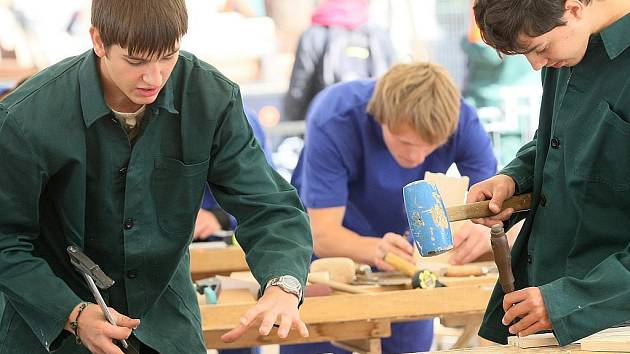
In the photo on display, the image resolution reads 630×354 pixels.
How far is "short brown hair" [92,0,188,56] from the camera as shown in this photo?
94.7 inches

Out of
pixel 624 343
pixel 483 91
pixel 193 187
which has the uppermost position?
pixel 193 187

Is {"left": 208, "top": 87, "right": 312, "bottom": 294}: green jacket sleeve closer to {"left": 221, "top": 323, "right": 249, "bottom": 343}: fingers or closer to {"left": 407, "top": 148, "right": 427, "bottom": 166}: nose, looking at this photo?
{"left": 221, "top": 323, "right": 249, "bottom": 343}: fingers

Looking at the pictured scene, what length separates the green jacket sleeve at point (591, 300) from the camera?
94.1 inches

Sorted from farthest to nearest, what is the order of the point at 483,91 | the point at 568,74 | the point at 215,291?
1. the point at 483,91
2. the point at 215,291
3. the point at 568,74

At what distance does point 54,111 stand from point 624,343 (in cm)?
140

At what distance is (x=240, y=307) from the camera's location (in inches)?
145

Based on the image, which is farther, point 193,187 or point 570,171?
point 193,187

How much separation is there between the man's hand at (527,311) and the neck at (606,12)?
617 mm

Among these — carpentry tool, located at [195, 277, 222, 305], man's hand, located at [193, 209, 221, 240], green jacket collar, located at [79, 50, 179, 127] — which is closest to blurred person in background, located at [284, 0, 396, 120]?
man's hand, located at [193, 209, 221, 240]

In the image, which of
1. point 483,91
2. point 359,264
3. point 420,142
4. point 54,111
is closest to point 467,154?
point 420,142

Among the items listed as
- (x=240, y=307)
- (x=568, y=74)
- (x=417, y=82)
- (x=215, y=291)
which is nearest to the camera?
(x=568, y=74)

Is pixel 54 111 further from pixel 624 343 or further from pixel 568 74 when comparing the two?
pixel 624 343

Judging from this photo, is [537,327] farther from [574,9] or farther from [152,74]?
[152,74]

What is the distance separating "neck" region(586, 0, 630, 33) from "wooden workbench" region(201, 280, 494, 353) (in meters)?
1.50
